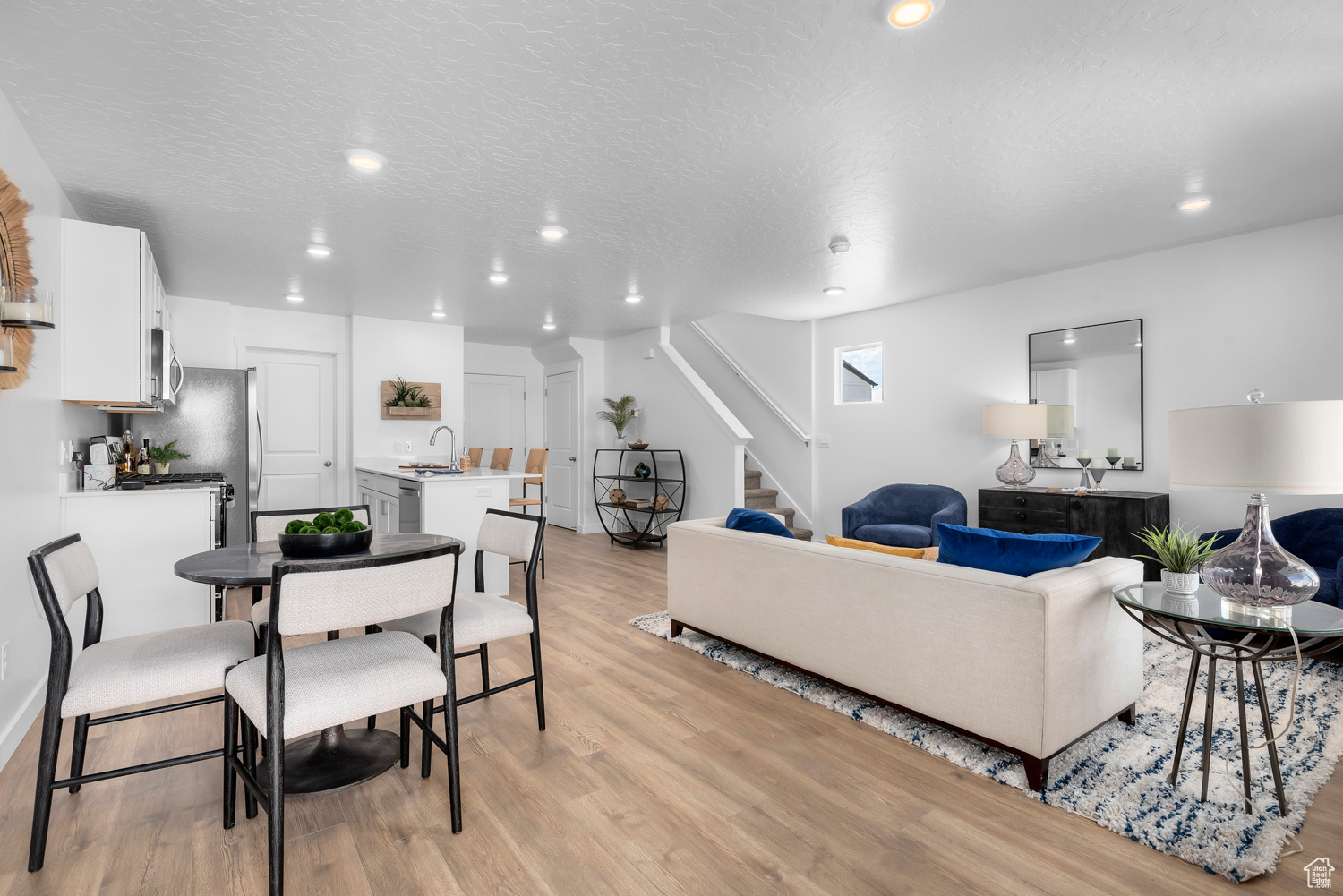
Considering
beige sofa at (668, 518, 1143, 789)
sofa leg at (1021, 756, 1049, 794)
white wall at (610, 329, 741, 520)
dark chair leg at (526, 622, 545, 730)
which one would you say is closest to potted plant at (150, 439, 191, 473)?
dark chair leg at (526, 622, 545, 730)

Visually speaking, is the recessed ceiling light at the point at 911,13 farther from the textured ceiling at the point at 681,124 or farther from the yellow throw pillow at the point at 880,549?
the yellow throw pillow at the point at 880,549

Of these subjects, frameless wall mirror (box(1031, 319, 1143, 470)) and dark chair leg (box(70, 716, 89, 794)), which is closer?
dark chair leg (box(70, 716, 89, 794))

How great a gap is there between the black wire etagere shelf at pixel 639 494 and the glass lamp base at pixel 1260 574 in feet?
15.9

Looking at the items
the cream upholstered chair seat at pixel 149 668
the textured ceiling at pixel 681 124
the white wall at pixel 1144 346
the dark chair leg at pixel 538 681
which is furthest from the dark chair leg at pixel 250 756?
the white wall at pixel 1144 346

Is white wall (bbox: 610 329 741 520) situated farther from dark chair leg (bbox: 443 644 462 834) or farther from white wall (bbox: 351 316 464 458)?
dark chair leg (bbox: 443 644 462 834)

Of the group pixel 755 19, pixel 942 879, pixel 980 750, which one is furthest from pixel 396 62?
pixel 980 750

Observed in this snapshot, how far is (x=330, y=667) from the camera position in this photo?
1.82 m

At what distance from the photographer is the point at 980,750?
91.7 inches

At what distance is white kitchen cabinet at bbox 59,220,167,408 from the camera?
2949 mm

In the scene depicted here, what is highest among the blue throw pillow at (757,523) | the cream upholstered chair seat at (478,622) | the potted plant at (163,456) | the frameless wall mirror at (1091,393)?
the frameless wall mirror at (1091,393)

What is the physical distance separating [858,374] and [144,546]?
213 inches

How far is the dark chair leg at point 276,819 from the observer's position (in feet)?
5.04

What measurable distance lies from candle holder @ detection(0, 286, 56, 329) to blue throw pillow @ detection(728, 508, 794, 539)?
274 centimetres

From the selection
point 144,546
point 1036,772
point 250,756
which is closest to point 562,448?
point 144,546
